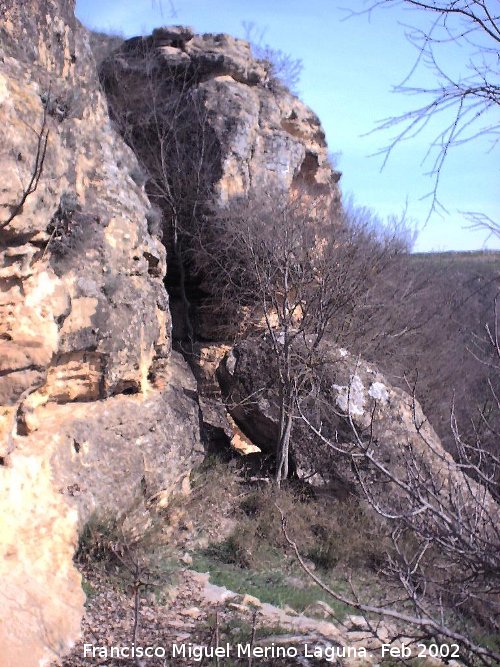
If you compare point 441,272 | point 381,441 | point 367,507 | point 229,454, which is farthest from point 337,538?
point 441,272

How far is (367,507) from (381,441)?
3.00 feet

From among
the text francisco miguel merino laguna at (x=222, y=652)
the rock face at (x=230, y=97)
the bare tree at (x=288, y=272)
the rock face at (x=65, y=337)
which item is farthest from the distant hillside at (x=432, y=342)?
the text francisco miguel merino laguna at (x=222, y=652)

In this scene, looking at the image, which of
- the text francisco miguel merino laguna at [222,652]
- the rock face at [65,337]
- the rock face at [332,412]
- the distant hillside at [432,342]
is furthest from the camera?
the distant hillside at [432,342]

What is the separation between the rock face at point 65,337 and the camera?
5.51m

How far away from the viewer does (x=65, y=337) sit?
6.68m

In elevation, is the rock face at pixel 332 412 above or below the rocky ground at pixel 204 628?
above

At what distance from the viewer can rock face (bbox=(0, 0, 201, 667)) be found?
5508 mm

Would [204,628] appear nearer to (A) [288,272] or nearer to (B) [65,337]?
(B) [65,337]

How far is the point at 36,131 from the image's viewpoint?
5.86 metres

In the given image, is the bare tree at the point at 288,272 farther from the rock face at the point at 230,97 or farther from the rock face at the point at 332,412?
the rock face at the point at 230,97

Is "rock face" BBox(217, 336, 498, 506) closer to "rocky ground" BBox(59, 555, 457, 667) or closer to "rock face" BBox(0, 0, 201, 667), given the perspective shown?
"rock face" BBox(0, 0, 201, 667)

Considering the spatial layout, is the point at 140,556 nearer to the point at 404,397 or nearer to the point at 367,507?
the point at 367,507

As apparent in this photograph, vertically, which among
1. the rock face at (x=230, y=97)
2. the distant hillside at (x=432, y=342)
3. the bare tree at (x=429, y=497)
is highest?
the rock face at (x=230, y=97)

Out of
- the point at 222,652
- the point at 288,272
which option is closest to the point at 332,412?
the point at 288,272
